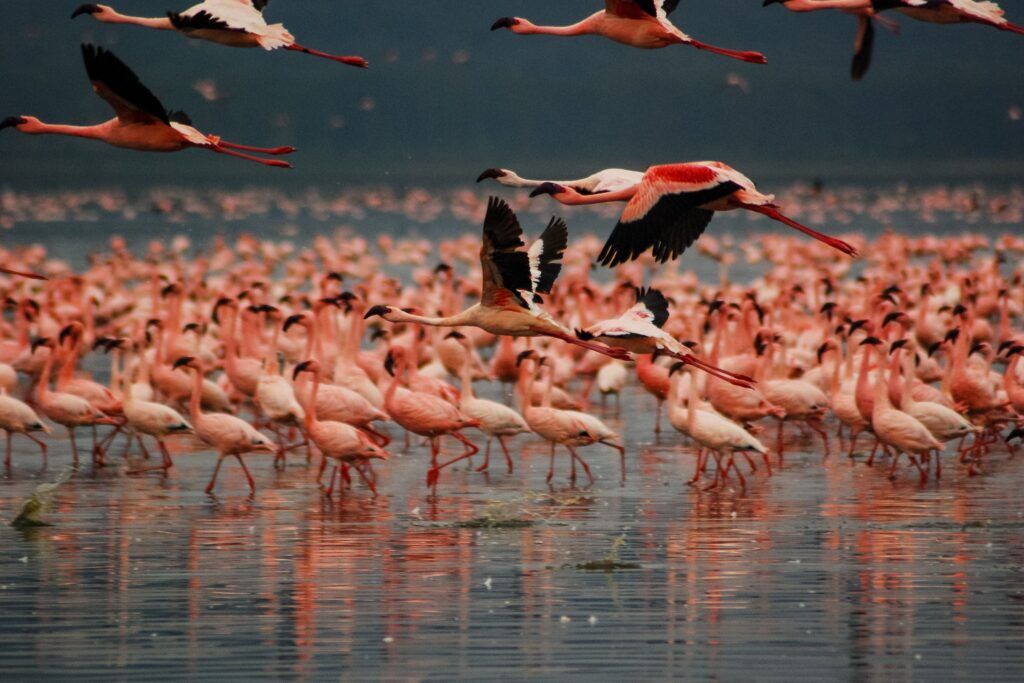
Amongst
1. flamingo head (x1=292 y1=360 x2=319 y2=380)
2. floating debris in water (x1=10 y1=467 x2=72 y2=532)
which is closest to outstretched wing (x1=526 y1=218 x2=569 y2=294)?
floating debris in water (x1=10 y1=467 x2=72 y2=532)

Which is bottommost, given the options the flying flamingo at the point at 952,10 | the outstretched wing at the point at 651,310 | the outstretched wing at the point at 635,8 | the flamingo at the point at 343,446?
the flamingo at the point at 343,446

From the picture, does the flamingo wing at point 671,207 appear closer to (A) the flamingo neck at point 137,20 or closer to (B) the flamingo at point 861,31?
(B) the flamingo at point 861,31

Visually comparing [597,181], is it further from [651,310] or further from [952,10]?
[952,10]

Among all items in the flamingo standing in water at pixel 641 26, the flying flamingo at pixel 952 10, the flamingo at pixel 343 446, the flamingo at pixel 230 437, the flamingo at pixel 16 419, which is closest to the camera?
the flying flamingo at pixel 952 10

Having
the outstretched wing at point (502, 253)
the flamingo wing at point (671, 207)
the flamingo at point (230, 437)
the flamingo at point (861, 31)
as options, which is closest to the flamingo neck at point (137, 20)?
the outstretched wing at point (502, 253)

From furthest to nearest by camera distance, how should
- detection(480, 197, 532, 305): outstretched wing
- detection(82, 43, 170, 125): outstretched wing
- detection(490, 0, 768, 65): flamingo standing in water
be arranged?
detection(490, 0, 768, 65): flamingo standing in water, detection(82, 43, 170, 125): outstretched wing, detection(480, 197, 532, 305): outstretched wing

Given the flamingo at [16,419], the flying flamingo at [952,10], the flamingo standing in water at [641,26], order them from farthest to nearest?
the flamingo at [16,419] < the flamingo standing in water at [641,26] < the flying flamingo at [952,10]

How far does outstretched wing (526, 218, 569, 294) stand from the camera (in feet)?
→ 36.5

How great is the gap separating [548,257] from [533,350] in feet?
14.6

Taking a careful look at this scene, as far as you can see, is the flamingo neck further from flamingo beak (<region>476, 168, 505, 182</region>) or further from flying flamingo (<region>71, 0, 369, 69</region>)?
flamingo beak (<region>476, 168, 505, 182</region>)

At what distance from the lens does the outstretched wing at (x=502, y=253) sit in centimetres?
1004

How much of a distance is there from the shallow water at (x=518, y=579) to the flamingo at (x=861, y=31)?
2.90 meters

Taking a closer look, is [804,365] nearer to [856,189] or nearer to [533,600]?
[533,600]

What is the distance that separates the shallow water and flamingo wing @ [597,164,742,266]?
6.25 ft
